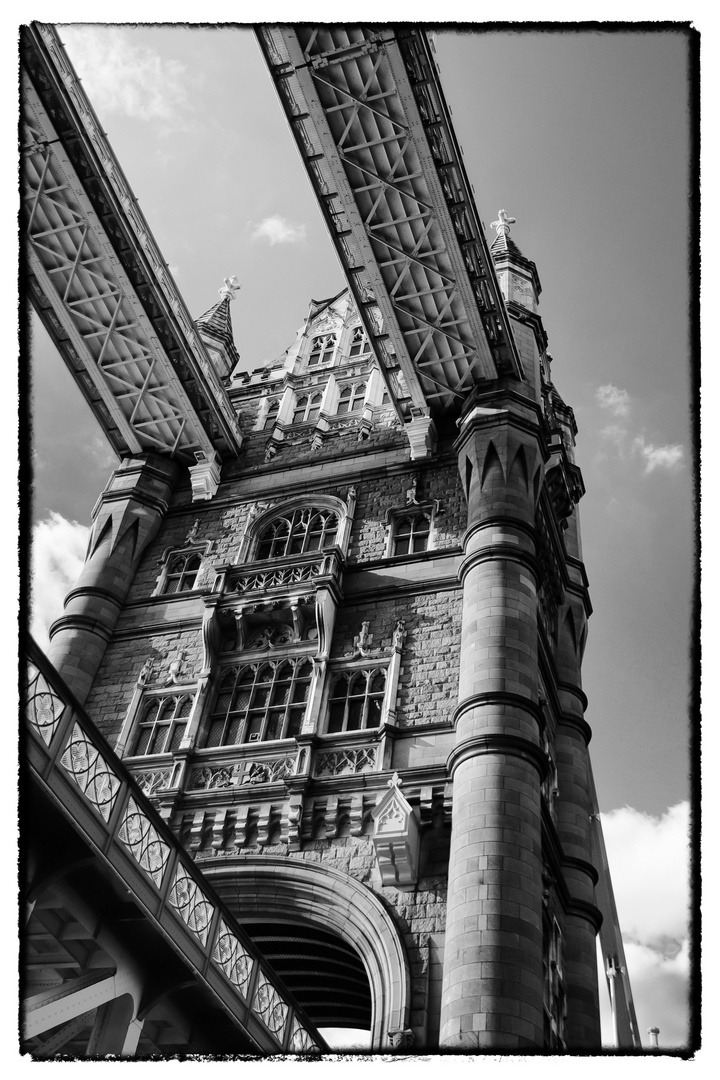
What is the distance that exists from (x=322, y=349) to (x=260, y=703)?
17.6m

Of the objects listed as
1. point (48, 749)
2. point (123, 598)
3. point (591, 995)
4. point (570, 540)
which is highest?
point (570, 540)

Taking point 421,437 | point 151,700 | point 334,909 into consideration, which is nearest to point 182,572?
point 151,700

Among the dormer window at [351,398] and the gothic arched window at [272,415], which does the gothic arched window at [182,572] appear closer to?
the gothic arched window at [272,415]

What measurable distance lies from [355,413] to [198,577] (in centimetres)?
830

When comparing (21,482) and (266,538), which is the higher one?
(266,538)

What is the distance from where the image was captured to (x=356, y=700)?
955 inches

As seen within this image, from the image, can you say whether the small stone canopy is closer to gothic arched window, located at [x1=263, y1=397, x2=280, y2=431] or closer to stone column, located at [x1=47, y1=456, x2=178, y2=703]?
stone column, located at [x1=47, y1=456, x2=178, y2=703]

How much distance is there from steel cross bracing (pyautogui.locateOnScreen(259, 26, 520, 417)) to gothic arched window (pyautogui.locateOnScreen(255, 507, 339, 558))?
394 cm

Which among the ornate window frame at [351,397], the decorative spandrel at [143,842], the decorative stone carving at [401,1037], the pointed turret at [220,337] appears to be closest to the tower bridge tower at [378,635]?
the decorative stone carving at [401,1037]

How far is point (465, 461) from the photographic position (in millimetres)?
27688

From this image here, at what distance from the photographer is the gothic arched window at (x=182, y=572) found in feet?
97.0

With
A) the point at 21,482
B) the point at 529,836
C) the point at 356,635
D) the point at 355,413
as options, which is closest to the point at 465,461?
the point at 356,635

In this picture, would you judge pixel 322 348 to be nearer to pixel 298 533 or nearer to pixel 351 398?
pixel 351 398

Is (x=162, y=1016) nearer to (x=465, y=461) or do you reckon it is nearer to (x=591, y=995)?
(x=591, y=995)
